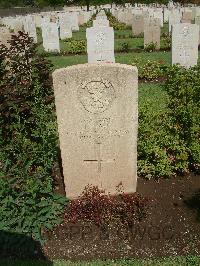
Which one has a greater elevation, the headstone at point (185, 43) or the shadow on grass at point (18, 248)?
the headstone at point (185, 43)

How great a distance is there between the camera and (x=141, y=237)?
4625 millimetres

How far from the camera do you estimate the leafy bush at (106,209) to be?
4.83 metres

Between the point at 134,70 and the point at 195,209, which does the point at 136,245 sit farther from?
the point at 134,70

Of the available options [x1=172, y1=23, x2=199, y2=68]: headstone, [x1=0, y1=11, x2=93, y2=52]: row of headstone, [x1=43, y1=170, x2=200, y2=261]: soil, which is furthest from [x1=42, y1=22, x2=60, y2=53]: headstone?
[x1=43, y1=170, x2=200, y2=261]: soil

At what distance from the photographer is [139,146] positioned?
19.1ft

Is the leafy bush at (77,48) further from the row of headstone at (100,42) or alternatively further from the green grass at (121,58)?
the row of headstone at (100,42)

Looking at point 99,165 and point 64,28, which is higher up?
point 64,28

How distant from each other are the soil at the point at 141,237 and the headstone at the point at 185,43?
7.39 m

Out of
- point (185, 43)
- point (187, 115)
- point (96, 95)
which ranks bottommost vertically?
point (187, 115)

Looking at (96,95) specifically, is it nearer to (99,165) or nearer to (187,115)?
(99,165)

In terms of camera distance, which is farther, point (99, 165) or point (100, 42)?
point (100, 42)

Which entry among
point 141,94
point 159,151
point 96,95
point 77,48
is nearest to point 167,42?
point 77,48
